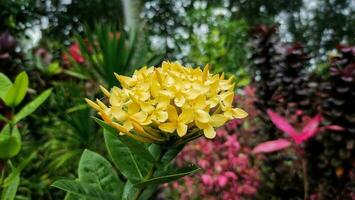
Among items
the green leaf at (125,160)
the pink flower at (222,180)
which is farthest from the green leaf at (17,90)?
the pink flower at (222,180)

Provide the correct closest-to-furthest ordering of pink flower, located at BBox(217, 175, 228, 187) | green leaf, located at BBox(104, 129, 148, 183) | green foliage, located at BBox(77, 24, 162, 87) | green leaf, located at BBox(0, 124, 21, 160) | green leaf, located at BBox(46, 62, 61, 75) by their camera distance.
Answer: green leaf, located at BBox(104, 129, 148, 183) → green leaf, located at BBox(0, 124, 21, 160) → pink flower, located at BBox(217, 175, 228, 187) → green foliage, located at BBox(77, 24, 162, 87) → green leaf, located at BBox(46, 62, 61, 75)

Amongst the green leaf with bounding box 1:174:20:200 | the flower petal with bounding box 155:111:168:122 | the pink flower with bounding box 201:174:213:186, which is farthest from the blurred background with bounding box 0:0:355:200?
the flower petal with bounding box 155:111:168:122

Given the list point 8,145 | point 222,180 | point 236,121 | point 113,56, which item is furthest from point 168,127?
point 236,121

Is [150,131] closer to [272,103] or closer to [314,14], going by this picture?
[272,103]

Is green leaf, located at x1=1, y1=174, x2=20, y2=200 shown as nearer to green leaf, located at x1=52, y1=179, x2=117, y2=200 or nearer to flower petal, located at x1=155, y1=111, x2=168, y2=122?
green leaf, located at x1=52, y1=179, x2=117, y2=200

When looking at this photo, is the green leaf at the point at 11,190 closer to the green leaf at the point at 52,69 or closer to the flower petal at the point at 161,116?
the flower petal at the point at 161,116

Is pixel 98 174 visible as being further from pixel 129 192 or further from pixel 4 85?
pixel 4 85
